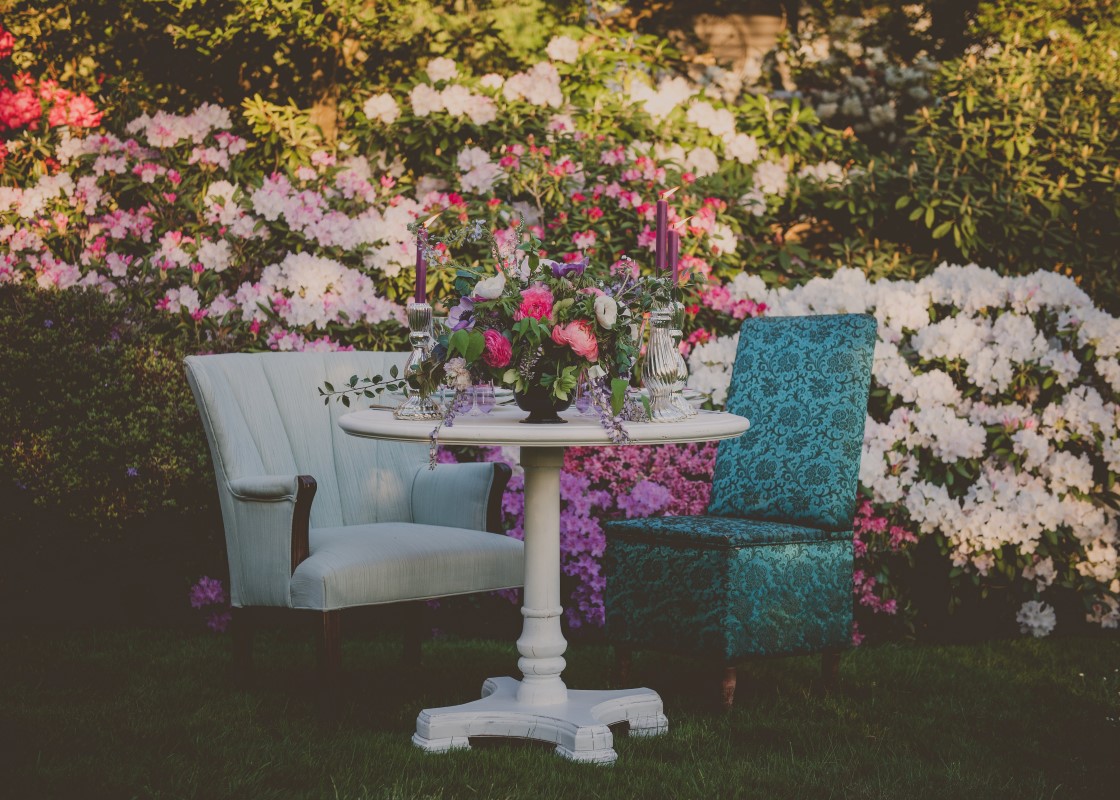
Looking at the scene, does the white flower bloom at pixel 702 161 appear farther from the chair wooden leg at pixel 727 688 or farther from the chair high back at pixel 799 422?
the chair wooden leg at pixel 727 688

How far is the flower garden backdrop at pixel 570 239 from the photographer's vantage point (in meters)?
4.68

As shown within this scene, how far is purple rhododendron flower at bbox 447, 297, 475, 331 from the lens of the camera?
3125 millimetres

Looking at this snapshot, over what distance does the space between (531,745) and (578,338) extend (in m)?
1.13

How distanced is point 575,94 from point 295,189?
1652 mm

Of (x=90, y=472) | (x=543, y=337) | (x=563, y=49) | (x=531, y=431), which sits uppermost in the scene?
(x=563, y=49)

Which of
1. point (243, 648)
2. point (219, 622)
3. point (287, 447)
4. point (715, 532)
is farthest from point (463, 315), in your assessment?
point (219, 622)

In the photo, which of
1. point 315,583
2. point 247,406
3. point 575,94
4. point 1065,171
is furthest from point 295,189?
point 1065,171

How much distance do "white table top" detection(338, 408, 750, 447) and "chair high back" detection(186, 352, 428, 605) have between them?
26.3 inches

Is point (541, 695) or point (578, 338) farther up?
point (578, 338)

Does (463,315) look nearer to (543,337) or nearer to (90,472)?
(543,337)

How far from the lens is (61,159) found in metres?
5.99

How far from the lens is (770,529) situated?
3.62 metres

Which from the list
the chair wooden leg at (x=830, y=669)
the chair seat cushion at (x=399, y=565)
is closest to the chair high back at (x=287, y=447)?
the chair seat cushion at (x=399, y=565)

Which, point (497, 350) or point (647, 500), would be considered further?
point (647, 500)
